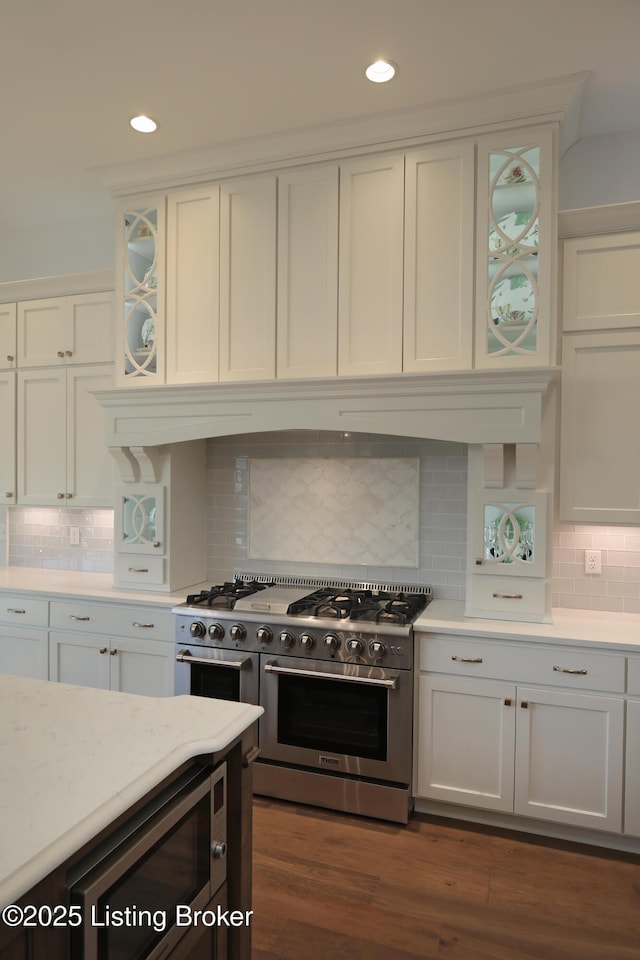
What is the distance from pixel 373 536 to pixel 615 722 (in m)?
1.47

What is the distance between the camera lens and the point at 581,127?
3.07 m

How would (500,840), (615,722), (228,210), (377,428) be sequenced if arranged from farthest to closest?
(228,210), (377,428), (500,840), (615,722)

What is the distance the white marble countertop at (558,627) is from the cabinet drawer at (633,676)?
0.05 metres

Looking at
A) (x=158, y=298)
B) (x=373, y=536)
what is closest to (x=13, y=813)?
(x=373, y=536)

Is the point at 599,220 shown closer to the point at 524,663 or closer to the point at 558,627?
the point at 558,627

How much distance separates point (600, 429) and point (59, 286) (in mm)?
3221

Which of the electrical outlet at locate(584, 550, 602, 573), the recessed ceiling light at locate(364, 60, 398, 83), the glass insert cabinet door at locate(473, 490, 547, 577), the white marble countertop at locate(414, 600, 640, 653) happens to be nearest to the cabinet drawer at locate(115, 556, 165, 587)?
the white marble countertop at locate(414, 600, 640, 653)

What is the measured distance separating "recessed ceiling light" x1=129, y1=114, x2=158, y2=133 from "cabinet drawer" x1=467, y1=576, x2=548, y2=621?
103 inches

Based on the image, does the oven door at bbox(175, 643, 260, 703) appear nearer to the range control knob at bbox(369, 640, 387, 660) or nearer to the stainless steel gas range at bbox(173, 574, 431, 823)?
the stainless steel gas range at bbox(173, 574, 431, 823)

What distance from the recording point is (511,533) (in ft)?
9.55

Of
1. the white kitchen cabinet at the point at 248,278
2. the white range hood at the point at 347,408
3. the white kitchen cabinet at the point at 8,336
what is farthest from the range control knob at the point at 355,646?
the white kitchen cabinet at the point at 8,336

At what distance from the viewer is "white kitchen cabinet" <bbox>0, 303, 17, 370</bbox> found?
13.5ft

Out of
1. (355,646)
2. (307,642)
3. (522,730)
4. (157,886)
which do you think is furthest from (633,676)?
(157,886)

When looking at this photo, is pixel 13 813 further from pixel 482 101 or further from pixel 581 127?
pixel 581 127
